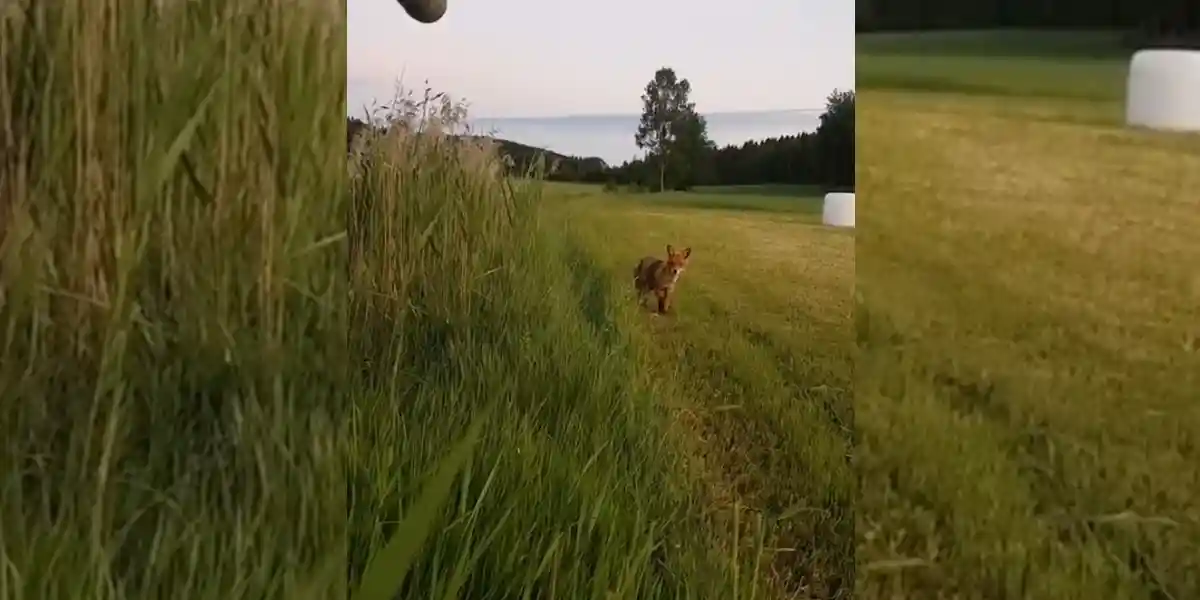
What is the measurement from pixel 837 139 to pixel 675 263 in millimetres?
356

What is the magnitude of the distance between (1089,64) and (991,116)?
189 mm

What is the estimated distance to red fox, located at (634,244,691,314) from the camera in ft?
5.96

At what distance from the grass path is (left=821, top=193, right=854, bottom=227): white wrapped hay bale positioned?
0.08 feet

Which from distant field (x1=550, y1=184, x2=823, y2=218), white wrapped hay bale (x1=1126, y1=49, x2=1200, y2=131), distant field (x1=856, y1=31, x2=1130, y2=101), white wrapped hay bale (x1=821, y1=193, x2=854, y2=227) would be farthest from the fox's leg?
white wrapped hay bale (x1=1126, y1=49, x2=1200, y2=131)

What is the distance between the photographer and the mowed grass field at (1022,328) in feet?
5.98

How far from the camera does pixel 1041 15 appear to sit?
189 cm

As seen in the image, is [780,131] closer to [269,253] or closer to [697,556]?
[697,556]

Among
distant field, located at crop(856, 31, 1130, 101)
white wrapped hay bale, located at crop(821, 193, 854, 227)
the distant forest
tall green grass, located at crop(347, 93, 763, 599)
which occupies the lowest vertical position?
tall green grass, located at crop(347, 93, 763, 599)

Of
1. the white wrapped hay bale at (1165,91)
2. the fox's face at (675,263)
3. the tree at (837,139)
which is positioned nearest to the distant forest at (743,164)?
the tree at (837,139)

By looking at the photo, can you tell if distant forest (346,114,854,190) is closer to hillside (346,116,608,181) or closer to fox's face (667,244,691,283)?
hillside (346,116,608,181)

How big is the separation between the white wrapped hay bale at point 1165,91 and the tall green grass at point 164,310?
1359 millimetres

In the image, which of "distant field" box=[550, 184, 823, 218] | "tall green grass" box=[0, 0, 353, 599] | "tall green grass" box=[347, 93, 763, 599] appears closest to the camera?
"tall green grass" box=[0, 0, 353, 599]

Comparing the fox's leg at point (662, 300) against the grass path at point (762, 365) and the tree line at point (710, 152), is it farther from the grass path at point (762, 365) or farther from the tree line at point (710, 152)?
the tree line at point (710, 152)

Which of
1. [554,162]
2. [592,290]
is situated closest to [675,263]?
[592,290]
